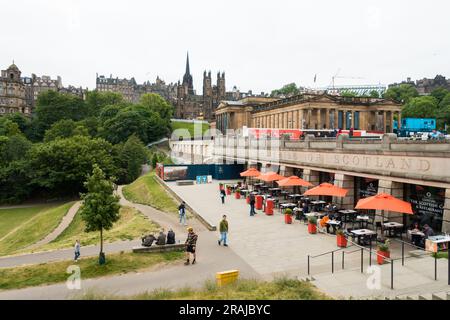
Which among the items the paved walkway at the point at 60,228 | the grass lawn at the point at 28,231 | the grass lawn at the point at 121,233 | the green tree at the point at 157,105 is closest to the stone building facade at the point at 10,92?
the green tree at the point at 157,105

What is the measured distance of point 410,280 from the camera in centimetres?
1249

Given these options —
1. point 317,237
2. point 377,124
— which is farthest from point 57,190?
point 377,124

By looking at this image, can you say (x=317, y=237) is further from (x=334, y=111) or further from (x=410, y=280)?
(x=334, y=111)

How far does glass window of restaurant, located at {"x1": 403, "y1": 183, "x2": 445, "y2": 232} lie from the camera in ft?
60.6

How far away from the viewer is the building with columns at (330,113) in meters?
73.1

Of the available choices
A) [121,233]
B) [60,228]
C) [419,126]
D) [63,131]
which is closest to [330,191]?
[121,233]

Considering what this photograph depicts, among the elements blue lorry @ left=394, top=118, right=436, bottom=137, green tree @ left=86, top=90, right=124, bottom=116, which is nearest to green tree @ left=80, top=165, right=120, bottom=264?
blue lorry @ left=394, top=118, right=436, bottom=137

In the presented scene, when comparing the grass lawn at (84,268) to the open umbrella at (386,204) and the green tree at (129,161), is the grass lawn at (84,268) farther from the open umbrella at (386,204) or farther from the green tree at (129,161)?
the green tree at (129,161)

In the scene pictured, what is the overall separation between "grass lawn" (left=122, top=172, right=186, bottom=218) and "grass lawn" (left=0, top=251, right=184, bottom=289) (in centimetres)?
956

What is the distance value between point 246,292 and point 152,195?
28.5m

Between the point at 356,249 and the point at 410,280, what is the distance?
4.68 metres

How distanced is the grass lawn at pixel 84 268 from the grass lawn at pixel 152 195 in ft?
31.4

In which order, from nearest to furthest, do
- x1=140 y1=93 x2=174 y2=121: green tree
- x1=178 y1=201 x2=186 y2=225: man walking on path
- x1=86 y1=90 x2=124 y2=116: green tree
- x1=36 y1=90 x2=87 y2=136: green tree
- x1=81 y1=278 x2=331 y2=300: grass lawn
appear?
x1=81 y1=278 x2=331 y2=300: grass lawn < x1=178 y1=201 x2=186 y2=225: man walking on path < x1=36 y1=90 x2=87 y2=136: green tree < x1=86 y1=90 x2=124 y2=116: green tree < x1=140 y1=93 x2=174 y2=121: green tree

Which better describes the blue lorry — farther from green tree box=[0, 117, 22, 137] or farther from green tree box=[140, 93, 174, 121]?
green tree box=[140, 93, 174, 121]
